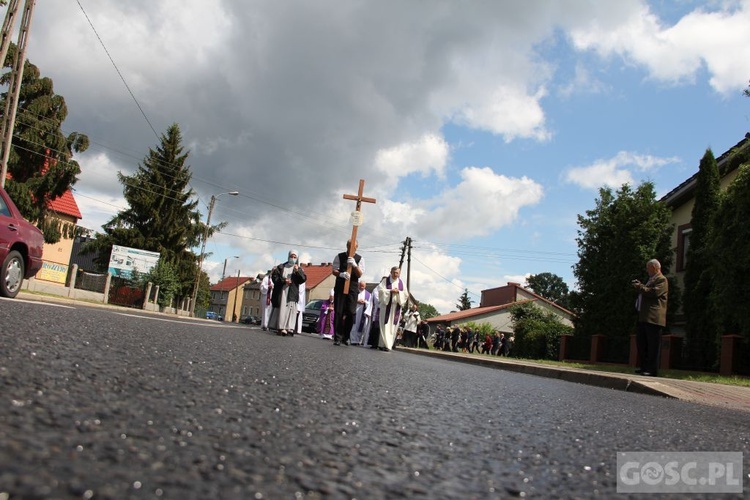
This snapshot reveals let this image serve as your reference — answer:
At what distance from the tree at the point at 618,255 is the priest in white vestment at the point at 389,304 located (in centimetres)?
1266

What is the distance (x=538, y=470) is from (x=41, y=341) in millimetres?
2821

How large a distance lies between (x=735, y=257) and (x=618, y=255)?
931 cm

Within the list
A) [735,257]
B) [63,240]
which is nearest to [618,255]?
[735,257]

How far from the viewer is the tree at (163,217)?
133ft

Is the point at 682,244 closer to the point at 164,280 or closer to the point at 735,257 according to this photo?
the point at 735,257

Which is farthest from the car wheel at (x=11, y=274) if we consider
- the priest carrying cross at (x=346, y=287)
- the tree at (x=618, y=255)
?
the tree at (x=618, y=255)

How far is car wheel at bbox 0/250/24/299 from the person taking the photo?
9.05m

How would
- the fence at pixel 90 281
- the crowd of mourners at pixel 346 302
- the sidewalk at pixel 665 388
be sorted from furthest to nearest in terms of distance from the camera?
the fence at pixel 90 281 → the crowd of mourners at pixel 346 302 → the sidewalk at pixel 665 388

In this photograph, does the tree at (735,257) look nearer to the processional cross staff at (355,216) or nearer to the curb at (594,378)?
the curb at (594,378)

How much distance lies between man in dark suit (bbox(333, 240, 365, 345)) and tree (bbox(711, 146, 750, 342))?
962 cm

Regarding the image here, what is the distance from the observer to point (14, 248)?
9234 mm

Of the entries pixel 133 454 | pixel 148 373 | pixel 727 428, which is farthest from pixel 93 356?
pixel 727 428

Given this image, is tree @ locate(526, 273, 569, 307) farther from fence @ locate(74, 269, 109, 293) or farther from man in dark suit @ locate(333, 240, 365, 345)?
man in dark suit @ locate(333, 240, 365, 345)

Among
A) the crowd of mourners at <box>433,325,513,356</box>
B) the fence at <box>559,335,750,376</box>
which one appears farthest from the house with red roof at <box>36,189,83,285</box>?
the fence at <box>559,335,750,376</box>
